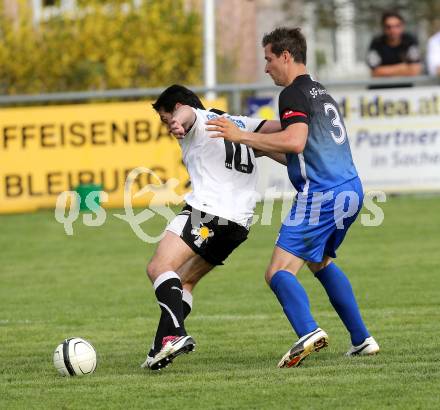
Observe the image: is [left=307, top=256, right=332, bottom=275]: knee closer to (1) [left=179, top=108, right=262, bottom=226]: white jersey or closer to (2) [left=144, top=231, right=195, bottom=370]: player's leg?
(1) [left=179, top=108, right=262, bottom=226]: white jersey

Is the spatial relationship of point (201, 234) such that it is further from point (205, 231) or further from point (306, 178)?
point (306, 178)

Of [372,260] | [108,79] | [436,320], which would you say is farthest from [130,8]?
[436,320]

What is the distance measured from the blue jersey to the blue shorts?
0.05 metres

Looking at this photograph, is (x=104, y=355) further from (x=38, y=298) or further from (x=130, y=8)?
(x=130, y=8)

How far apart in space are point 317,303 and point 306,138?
3.36 meters

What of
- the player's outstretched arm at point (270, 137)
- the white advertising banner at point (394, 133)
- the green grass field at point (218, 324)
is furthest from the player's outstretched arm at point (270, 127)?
the white advertising banner at point (394, 133)

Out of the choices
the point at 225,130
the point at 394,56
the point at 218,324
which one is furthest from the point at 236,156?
the point at 394,56

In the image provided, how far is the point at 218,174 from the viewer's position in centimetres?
807

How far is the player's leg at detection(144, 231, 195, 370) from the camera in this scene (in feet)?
25.0

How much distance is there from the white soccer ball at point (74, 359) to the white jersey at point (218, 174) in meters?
1.08

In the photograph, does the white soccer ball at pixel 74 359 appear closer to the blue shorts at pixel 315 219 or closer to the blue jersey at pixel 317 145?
the blue shorts at pixel 315 219

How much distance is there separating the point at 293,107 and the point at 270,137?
220 millimetres

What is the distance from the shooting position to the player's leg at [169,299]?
761 centimetres

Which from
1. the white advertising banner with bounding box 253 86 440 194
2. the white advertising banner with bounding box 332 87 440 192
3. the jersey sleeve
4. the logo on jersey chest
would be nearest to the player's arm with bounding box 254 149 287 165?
the jersey sleeve
